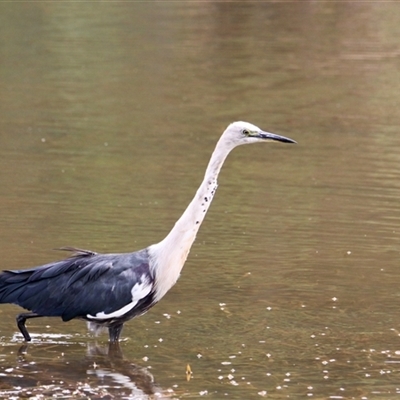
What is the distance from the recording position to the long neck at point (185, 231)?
27.6 feet

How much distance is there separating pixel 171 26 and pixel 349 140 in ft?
38.2

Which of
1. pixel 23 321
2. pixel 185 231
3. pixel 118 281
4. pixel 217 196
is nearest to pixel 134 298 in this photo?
pixel 118 281

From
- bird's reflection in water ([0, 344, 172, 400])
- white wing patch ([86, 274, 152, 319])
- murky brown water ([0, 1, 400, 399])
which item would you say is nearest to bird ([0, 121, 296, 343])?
white wing patch ([86, 274, 152, 319])

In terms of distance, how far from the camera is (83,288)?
335 inches

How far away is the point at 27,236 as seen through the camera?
11.3m

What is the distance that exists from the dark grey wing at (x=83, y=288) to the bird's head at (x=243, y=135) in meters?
1.12

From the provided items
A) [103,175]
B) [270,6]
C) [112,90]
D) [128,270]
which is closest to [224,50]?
[112,90]

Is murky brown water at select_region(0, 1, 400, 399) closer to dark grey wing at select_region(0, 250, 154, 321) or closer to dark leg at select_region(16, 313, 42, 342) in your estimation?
dark leg at select_region(16, 313, 42, 342)

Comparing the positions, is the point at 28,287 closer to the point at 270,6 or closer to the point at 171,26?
the point at 171,26

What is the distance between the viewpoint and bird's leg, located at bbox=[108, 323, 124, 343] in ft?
28.4

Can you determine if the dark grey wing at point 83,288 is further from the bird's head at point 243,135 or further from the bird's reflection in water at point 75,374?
the bird's head at point 243,135

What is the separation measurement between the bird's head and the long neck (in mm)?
51

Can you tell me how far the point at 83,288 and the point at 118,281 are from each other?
0.27m

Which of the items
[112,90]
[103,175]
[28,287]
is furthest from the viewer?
[112,90]
